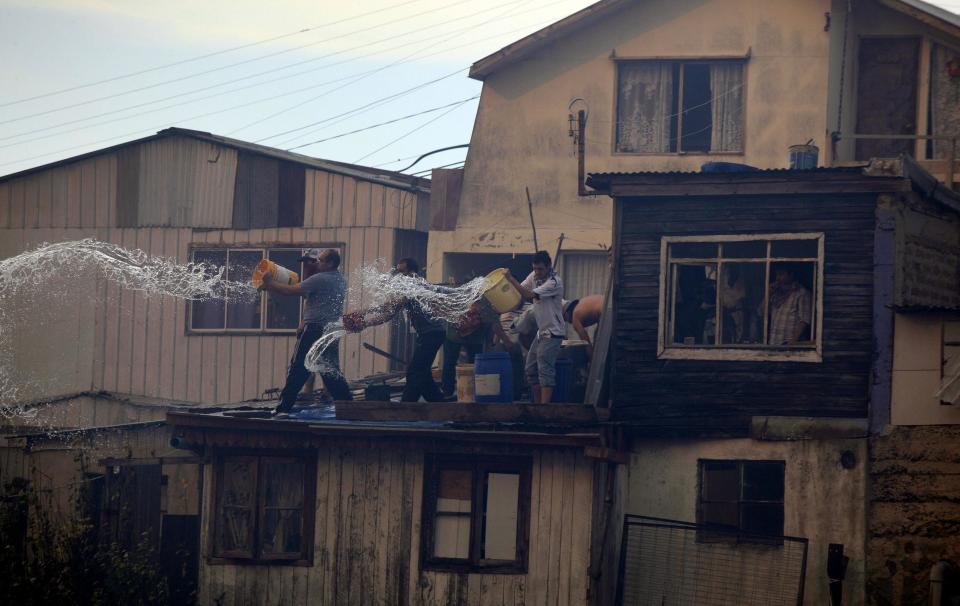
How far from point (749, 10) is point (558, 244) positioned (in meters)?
5.00

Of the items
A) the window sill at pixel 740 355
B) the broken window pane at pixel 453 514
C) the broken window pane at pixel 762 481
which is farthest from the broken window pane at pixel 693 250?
the broken window pane at pixel 453 514

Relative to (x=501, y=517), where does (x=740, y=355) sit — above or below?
above

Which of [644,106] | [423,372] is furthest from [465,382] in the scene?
[644,106]

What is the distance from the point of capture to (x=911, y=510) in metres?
16.5

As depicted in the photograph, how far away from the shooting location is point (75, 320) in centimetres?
2522

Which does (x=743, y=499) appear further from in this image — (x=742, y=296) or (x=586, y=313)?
(x=586, y=313)

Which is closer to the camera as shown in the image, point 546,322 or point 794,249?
point 794,249

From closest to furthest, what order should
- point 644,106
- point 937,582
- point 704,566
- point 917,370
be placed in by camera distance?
point 937,582 → point 917,370 → point 704,566 → point 644,106

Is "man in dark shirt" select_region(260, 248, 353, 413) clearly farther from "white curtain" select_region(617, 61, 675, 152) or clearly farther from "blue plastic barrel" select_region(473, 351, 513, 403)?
"white curtain" select_region(617, 61, 675, 152)

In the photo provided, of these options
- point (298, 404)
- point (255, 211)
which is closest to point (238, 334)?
point (255, 211)

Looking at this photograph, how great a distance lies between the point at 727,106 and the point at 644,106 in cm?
137

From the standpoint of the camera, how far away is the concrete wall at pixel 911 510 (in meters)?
16.4

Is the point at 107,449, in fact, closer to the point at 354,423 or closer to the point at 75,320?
the point at 75,320

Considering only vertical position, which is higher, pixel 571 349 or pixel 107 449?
pixel 571 349
